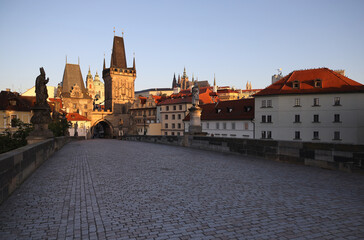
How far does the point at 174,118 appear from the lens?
2562 inches

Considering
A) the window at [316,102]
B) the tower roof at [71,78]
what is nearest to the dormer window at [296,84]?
the window at [316,102]

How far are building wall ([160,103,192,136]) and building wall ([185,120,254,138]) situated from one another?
1249 centimetres

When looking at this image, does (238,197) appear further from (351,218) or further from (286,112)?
(286,112)

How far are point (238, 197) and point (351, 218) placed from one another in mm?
2057

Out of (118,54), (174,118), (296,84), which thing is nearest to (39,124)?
(296,84)

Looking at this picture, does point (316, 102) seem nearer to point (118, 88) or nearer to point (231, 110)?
point (231, 110)

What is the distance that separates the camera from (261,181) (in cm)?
734

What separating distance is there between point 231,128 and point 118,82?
51.5 metres

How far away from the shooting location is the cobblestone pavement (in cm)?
407

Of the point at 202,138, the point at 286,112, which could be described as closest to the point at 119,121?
the point at 286,112

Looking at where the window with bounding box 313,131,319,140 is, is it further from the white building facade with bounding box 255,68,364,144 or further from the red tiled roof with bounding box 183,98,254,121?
the red tiled roof with bounding box 183,98,254,121

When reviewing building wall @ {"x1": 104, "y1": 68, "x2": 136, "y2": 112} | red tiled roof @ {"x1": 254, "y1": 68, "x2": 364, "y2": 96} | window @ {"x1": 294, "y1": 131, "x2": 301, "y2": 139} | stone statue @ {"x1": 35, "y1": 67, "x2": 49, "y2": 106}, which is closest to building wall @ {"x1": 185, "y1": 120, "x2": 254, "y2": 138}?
red tiled roof @ {"x1": 254, "y1": 68, "x2": 364, "y2": 96}

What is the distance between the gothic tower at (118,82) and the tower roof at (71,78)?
26.6ft

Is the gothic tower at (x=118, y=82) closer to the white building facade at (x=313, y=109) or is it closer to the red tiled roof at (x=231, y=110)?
the red tiled roof at (x=231, y=110)
